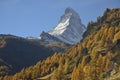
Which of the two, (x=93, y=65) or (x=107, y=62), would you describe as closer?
(x=93, y=65)

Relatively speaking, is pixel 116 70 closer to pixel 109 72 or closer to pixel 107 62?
pixel 109 72

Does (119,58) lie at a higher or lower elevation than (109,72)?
higher

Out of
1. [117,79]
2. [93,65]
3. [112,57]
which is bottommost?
[117,79]

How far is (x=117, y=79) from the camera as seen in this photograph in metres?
127

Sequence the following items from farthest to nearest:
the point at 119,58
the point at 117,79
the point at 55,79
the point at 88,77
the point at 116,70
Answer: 1. the point at 119,58
2. the point at 55,79
3. the point at 116,70
4. the point at 88,77
5. the point at 117,79

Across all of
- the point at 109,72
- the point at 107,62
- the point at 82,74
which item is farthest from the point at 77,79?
the point at 107,62

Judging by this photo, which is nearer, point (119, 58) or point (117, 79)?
point (117, 79)

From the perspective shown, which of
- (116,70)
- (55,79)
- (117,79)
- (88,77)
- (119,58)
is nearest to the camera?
(117,79)

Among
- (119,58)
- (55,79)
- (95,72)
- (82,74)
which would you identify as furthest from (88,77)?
(119,58)

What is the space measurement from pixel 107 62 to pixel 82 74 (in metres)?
25.3

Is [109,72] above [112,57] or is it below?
below

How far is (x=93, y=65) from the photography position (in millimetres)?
144875

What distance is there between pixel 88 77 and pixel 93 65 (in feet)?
23.0

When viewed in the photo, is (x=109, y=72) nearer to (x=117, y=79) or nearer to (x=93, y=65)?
(x=93, y=65)
